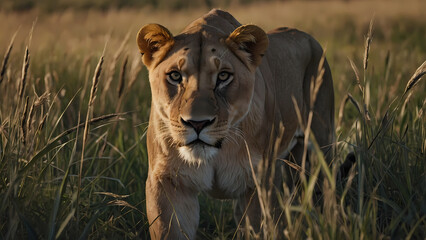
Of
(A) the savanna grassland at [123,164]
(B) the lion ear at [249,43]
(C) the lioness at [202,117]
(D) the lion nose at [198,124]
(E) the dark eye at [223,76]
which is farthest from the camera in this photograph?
Result: (B) the lion ear at [249,43]

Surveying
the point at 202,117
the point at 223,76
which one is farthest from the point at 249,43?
the point at 202,117

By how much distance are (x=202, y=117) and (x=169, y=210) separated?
643 mm

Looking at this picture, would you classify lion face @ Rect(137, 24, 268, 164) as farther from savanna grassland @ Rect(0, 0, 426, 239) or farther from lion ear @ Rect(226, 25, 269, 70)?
savanna grassland @ Rect(0, 0, 426, 239)

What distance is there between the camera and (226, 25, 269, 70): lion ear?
330 centimetres

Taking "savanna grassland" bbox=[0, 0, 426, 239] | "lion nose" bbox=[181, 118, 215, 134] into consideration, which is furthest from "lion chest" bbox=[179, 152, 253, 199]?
"lion nose" bbox=[181, 118, 215, 134]

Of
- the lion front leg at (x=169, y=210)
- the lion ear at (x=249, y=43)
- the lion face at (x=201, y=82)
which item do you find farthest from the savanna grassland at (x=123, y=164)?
the lion ear at (x=249, y=43)

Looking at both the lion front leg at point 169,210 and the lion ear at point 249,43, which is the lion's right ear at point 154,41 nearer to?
the lion ear at point 249,43

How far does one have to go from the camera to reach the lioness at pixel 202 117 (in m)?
3.07

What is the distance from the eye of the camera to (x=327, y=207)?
8.41ft

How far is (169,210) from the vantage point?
337 centimetres

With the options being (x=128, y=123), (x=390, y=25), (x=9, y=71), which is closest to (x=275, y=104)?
(x=9, y=71)

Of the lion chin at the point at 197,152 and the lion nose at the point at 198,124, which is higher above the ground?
the lion nose at the point at 198,124

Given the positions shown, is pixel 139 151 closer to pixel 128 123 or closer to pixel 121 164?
pixel 121 164

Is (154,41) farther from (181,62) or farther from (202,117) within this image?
(202,117)
